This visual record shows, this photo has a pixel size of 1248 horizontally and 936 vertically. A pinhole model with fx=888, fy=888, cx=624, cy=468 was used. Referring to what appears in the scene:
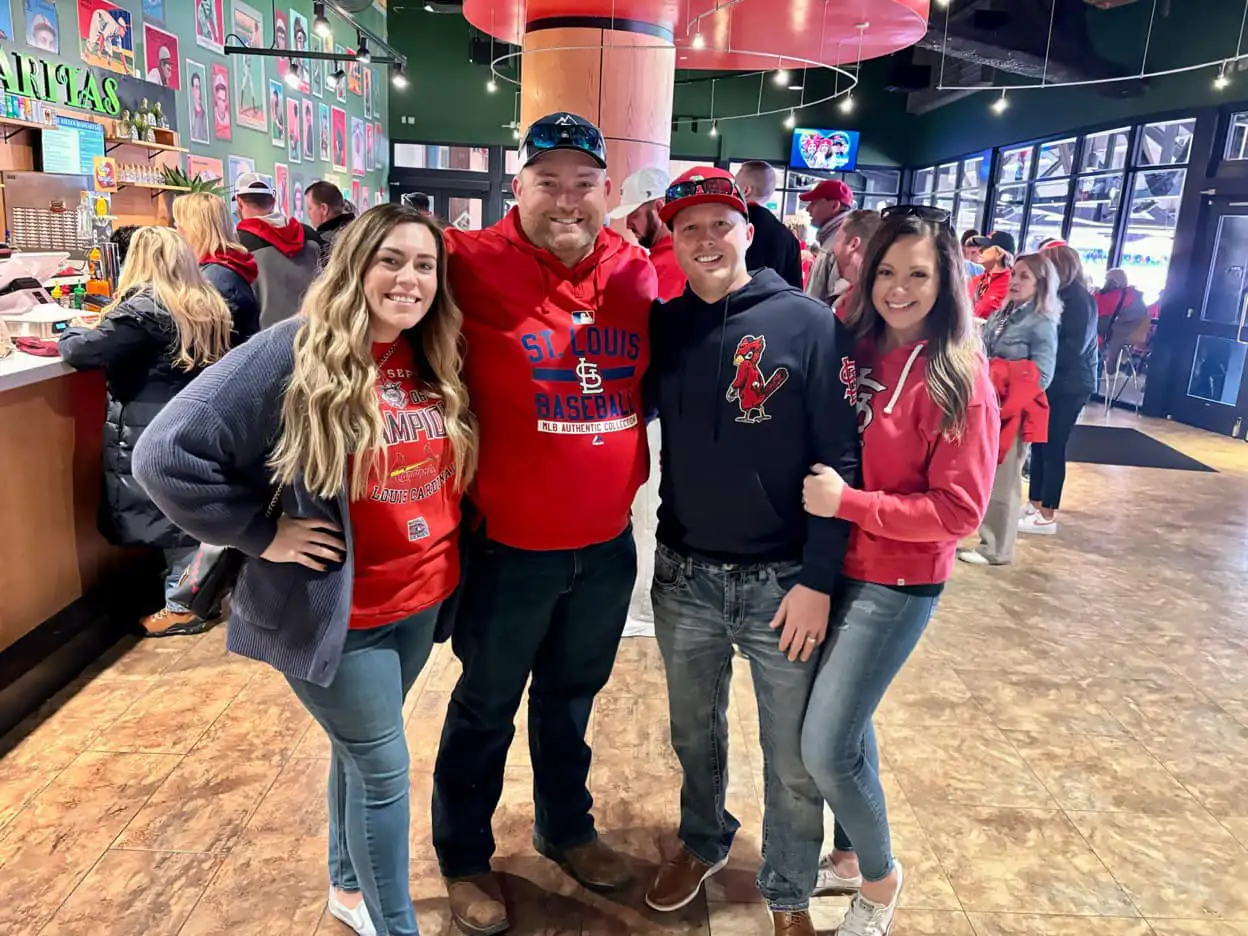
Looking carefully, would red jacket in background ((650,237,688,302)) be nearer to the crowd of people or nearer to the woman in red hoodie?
the crowd of people

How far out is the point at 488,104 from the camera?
46.3ft

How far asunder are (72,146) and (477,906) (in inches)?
226

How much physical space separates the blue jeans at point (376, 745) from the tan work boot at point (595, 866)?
1.74 ft

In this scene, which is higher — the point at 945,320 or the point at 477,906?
the point at 945,320

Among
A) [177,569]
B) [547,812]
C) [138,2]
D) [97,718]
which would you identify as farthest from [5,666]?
[138,2]

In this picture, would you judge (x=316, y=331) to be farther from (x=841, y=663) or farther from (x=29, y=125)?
(x=29, y=125)

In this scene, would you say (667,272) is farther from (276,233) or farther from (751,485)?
(276,233)

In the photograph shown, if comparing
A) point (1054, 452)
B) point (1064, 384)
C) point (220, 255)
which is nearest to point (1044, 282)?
point (1064, 384)

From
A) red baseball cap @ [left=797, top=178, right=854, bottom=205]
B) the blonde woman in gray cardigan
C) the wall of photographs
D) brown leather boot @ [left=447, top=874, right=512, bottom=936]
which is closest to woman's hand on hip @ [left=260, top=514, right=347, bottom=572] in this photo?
brown leather boot @ [left=447, top=874, right=512, bottom=936]

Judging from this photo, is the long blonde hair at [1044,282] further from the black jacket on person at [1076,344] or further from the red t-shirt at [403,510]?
the red t-shirt at [403,510]

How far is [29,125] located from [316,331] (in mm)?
5017

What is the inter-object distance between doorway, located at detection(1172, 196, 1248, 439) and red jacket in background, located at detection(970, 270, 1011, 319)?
5417 millimetres

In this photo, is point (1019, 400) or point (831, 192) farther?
point (1019, 400)

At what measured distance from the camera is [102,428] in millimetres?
3359
